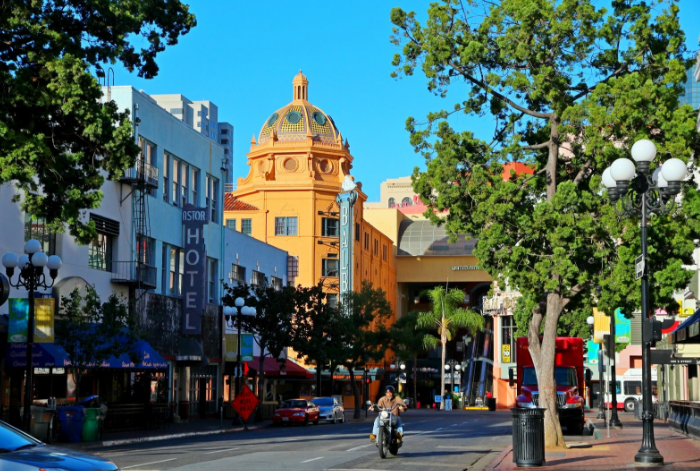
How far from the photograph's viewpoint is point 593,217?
22.6 m

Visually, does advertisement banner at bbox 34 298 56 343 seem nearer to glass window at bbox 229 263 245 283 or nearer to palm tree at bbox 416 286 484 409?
glass window at bbox 229 263 245 283

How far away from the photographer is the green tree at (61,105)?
2009cm

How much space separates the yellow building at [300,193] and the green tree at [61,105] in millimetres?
56382

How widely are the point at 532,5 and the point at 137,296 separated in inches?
881

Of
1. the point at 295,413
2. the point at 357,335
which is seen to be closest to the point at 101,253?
the point at 295,413

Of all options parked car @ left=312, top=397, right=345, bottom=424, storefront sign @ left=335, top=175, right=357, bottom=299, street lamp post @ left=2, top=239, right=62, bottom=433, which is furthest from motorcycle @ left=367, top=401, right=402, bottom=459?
storefront sign @ left=335, top=175, right=357, bottom=299

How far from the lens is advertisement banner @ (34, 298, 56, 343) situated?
25.9m

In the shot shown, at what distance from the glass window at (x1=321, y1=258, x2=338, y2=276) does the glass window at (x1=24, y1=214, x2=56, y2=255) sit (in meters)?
46.1

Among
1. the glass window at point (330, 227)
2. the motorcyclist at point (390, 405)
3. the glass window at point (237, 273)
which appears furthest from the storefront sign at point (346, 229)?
the motorcyclist at point (390, 405)

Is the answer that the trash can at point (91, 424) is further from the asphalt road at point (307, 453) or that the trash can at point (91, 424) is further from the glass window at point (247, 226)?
the glass window at point (247, 226)

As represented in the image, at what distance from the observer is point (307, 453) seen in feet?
76.2

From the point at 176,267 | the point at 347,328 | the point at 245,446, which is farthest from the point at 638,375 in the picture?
the point at 245,446

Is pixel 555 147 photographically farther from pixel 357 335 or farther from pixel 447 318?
pixel 447 318

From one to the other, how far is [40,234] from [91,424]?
25.0 feet
